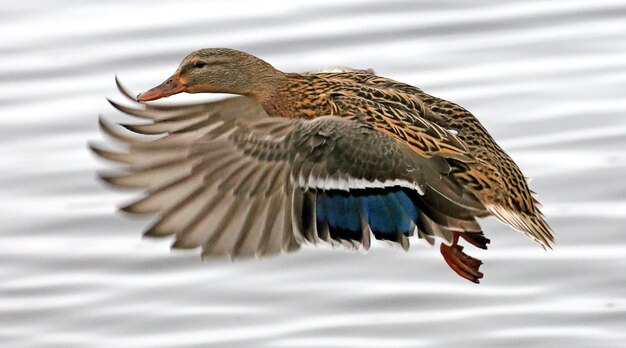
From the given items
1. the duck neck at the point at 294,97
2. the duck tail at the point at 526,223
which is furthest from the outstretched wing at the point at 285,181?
the duck neck at the point at 294,97

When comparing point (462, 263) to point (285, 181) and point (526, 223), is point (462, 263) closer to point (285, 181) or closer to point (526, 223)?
point (526, 223)

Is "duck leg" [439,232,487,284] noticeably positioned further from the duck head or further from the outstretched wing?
the duck head

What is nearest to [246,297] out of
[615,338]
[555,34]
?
[615,338]

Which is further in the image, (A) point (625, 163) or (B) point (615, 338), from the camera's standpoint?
(A) point (625, 163)

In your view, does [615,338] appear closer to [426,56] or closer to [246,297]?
[246,297]

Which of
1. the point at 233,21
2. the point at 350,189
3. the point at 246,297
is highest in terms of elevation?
the point at 233,21

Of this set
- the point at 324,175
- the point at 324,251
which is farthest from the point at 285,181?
the point at 324,251

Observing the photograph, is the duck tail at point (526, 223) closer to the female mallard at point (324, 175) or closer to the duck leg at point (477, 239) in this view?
the female mallard at point (324, 175)

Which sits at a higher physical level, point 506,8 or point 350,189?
point 506,8
